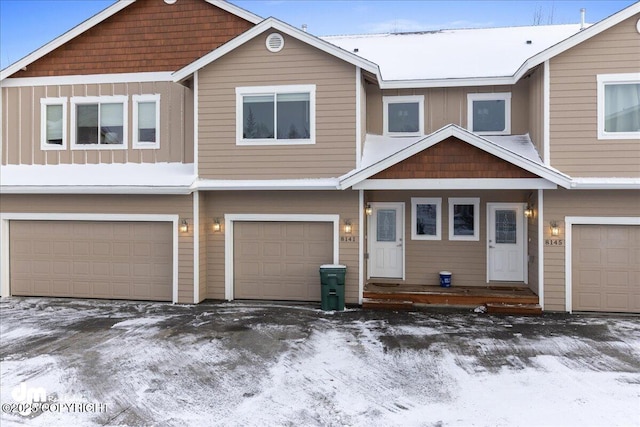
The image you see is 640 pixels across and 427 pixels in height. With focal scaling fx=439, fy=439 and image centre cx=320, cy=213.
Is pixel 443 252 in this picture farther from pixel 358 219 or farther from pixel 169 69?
pixel 169 69

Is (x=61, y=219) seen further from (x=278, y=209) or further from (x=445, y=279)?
(x=445, y=279)

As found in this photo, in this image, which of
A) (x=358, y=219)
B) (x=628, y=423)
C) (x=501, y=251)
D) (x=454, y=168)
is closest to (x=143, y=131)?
(x=358, y=219)

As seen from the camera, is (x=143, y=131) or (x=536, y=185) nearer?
(x=536, y=185)

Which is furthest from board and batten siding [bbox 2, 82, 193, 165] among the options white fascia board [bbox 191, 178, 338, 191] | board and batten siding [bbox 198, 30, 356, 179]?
white fascia board [bbox 191, 178, 338, 191]

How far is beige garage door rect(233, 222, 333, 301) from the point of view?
1046cm

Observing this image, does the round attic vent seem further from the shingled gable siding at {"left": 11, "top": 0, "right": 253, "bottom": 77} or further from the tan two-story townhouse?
the shingled gable siding at {"left": 11, "top": 0, "right": 253, "bottom": 77}

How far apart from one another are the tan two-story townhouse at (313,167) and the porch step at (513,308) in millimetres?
260

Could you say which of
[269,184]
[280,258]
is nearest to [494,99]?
[269,184]

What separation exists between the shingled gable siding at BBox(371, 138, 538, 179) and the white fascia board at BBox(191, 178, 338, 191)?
1.65 m

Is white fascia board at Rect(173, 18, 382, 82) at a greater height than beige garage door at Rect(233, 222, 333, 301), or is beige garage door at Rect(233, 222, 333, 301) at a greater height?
white fascia board at Rect(173, 18, 382, 82)

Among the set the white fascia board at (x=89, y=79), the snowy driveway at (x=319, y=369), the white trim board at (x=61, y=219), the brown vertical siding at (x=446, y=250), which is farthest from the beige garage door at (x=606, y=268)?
the white fascia board at (x=89, y=79)

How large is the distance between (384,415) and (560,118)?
752cm

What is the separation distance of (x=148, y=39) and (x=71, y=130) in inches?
124

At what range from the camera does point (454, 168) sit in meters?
9.17
